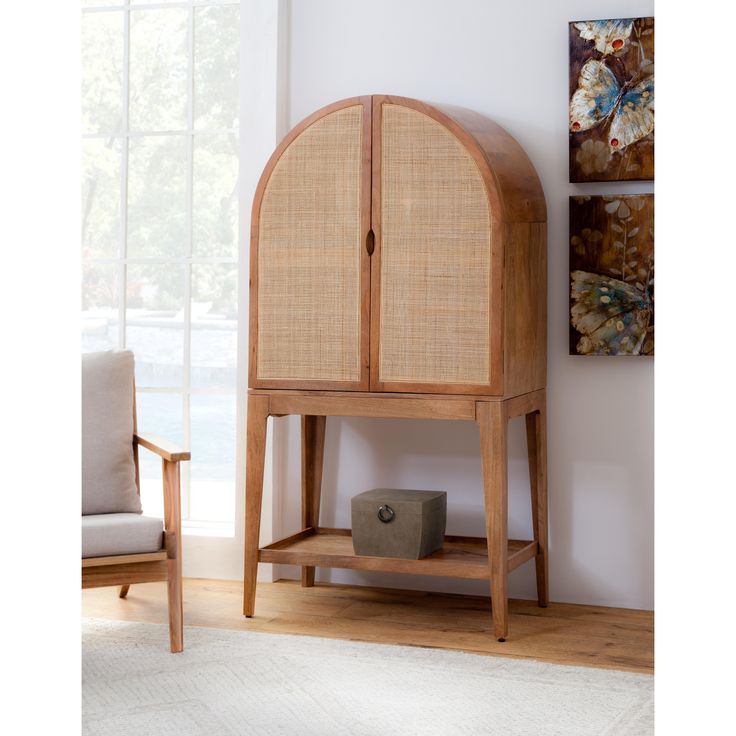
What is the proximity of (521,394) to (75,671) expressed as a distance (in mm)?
2721

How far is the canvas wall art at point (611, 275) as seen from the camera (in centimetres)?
353

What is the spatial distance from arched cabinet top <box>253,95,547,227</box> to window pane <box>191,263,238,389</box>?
1047 mm

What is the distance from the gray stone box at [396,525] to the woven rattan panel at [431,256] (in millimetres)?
423

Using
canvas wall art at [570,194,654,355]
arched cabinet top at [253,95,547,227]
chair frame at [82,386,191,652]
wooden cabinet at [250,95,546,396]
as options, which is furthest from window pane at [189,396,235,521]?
arched cabinet top at [253,95,547,227]

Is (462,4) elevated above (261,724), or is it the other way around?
(462,4)

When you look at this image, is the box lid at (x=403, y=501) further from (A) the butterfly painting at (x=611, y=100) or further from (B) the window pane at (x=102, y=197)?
Answer: (B) the window pane at (x=102, y=197)

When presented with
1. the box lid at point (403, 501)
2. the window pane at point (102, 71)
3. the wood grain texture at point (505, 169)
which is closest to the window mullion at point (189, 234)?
the window pane at point (102, 71)

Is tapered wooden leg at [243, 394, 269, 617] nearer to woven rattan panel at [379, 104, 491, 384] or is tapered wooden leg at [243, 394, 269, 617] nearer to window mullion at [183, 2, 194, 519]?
woven rattan panel at [379, 104, 491, 384]

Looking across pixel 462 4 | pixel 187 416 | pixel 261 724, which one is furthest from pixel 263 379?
pixel 462 4

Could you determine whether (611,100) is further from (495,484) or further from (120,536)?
(120,536)

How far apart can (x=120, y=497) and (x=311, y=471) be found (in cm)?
87

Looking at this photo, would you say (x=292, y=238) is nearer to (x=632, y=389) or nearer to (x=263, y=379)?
(x=263, y=379)

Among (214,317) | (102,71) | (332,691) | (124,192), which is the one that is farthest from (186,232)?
(332,691)

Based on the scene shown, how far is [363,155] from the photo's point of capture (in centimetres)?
330
